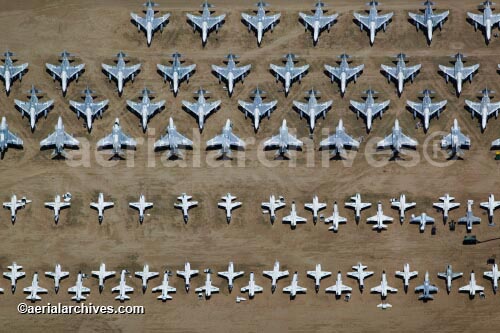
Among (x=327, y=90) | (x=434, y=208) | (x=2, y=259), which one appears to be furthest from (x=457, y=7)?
(x=2, y=259)

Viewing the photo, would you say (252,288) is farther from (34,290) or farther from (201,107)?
(34,290)

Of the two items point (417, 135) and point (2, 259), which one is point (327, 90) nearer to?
point (417, 135)

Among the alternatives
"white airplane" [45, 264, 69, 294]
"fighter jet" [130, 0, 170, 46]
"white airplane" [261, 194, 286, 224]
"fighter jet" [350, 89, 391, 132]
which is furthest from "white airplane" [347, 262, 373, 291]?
"fighter jet" [130, 0, 170, 46]

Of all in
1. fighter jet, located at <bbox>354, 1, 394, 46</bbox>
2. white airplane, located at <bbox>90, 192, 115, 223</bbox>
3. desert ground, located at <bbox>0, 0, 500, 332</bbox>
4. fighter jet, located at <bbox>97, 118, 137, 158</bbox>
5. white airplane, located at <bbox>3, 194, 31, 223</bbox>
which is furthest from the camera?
fighter jet, located at <bbox>354, 1, 394, 46</bbox>

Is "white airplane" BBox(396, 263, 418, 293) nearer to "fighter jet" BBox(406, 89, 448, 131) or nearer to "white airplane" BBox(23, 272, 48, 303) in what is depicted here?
"fighter jet" BBox(406, 89, 448, 131)

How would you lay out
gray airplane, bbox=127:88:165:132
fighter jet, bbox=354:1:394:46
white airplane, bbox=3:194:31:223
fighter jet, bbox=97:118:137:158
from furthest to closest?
fighter jet, bbox=354:1:394:46 < gray airplane, bbox=127:88:165:132 < fighter jet, bbox=97:118:137:158 < white airplane, bbox=3:194:31:223

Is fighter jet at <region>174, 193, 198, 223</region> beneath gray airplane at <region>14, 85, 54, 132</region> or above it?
beneath

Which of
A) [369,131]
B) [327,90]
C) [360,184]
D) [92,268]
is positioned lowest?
[92,268]
